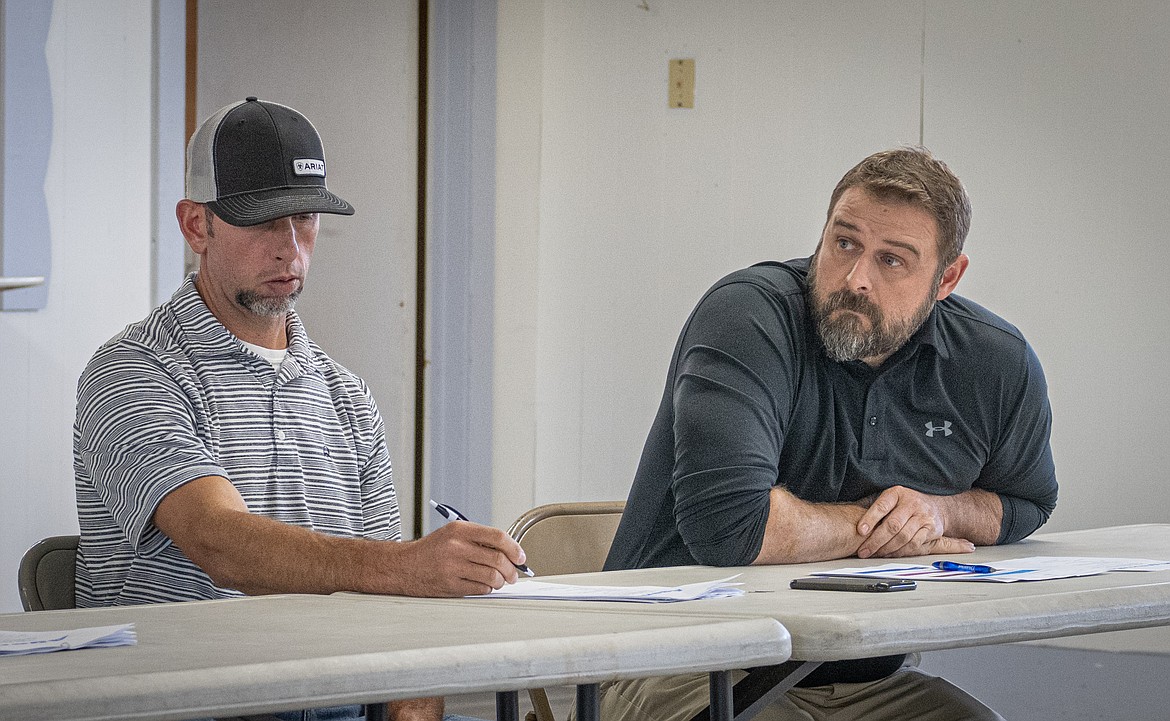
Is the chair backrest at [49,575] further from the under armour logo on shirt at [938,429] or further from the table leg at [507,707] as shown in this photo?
the under armour logo on shirt at [938,429]

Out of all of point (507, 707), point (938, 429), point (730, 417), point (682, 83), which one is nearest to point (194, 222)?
point (730, 417)

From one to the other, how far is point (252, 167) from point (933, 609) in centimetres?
125

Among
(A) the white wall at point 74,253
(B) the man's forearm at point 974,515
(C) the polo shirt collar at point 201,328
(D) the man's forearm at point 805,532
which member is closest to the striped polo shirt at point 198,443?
(C) the polo shirt collar at point 201,328

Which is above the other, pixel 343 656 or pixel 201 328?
pixel 201 328

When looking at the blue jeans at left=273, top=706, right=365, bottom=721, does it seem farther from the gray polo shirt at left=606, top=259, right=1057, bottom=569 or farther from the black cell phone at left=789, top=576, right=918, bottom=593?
the black cell phone at left=789, top=576, right=918, bottom=593

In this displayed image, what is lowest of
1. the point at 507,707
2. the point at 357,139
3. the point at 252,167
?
the point at 507,707

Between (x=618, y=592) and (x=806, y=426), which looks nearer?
(x=618, y=592)

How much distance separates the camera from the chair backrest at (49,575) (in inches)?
66.9

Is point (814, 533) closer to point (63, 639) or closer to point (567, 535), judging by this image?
point (567, 535)

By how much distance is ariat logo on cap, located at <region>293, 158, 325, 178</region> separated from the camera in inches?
80.0

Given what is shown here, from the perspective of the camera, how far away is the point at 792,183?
3816 millimetres

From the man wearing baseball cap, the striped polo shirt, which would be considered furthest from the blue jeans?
the striped polo shirt

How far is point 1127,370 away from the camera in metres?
3.66

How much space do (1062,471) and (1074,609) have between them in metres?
2.53
